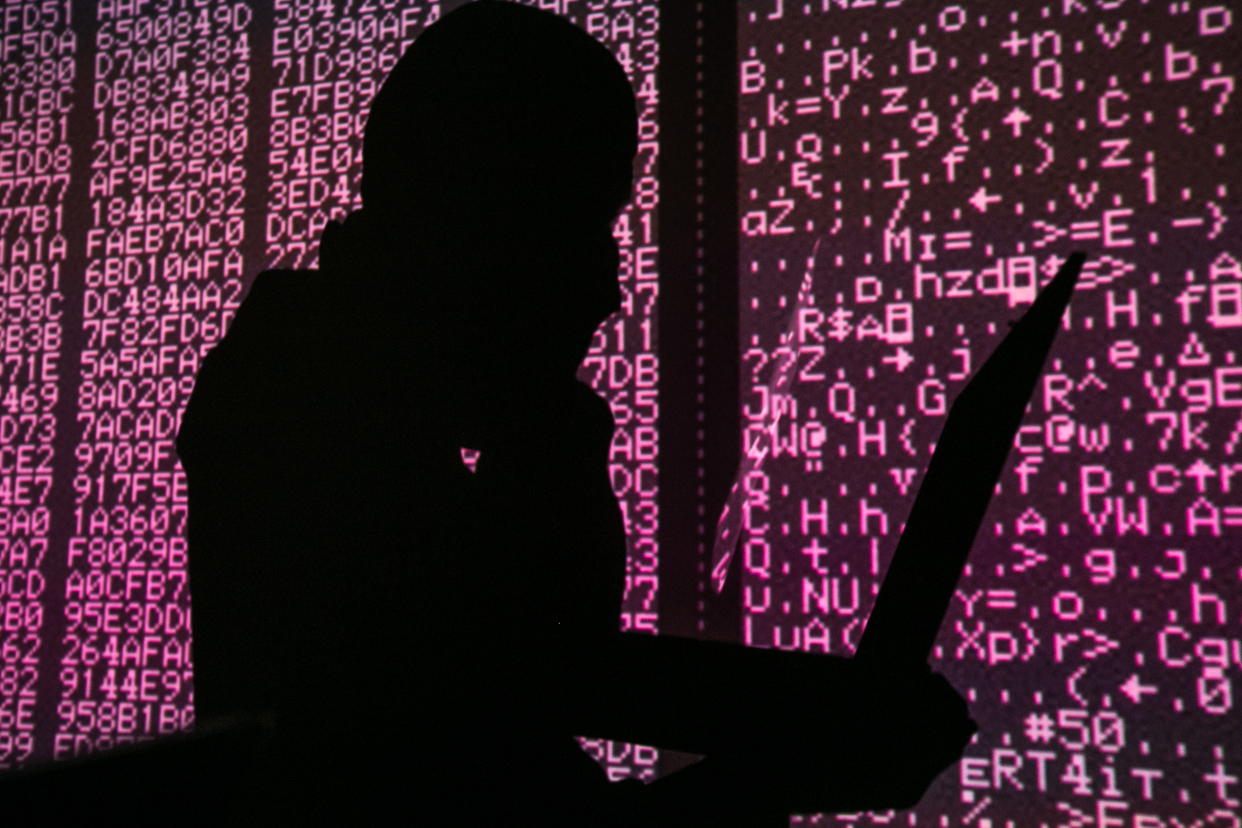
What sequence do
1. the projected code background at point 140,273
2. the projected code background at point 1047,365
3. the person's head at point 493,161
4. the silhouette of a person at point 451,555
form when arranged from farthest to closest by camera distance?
the projected code background at point 140,273 → the projected code background at point 1047,365 → the person's head at point 493,161 → the silhouette of a person at point 451,555

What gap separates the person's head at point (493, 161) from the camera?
0.61 metres

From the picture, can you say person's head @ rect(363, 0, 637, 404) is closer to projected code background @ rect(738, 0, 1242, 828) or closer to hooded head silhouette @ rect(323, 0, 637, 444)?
hooded head silhouette @ rect(323, 0, 637, 444)

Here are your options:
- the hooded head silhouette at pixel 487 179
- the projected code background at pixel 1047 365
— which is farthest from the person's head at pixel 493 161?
the projected code background at pixel 1047 365

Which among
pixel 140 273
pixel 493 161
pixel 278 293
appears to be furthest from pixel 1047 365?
pixel 140 273

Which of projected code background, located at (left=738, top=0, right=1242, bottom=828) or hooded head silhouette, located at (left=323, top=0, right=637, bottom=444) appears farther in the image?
projected code background, located at (left=738, top=0, right=1242, bottom=828)

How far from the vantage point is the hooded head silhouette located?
61cm

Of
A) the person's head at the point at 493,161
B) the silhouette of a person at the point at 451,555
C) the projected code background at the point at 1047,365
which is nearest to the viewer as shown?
the silhouette of a person at the point at 451,555

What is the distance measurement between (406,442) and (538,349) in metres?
0.14

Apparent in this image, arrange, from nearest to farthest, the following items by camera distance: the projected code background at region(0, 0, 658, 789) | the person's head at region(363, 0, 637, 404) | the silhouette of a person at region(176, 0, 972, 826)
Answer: the silhouette of a person at region(176, 0, 972, 826)
the person's head at region(363, 0, 637, 404)
the projected code background at region(0, 0, 658, 789)

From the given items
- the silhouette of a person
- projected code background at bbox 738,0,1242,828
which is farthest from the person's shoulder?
projected code background at bbox 738,0,1242,828

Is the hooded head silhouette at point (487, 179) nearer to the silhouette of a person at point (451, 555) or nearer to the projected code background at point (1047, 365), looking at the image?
the silhouette of a person at point (451, 555)

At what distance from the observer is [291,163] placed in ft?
4.00

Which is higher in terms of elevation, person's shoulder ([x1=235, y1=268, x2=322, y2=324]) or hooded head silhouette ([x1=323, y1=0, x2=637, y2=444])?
hooded head silhouette ([x1=323, y1=0, x2=637, y2=444])

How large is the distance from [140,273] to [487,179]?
83 cm
